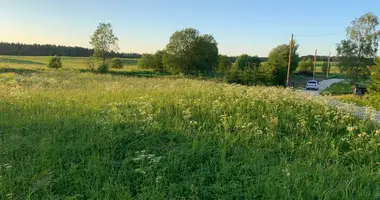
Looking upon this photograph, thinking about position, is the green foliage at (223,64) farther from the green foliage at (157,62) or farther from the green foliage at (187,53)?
the green foliage at (157,62)

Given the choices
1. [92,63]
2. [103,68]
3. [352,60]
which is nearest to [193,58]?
[103,68]

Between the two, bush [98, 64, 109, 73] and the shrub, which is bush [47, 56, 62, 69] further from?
bush [98, 64, 109, 73]

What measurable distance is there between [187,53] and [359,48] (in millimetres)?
30173

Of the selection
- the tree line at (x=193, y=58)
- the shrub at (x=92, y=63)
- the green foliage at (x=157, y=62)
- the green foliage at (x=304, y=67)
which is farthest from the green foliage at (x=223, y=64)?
the shrub at (x=92, y=63)

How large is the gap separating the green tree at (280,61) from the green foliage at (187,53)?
46.1 feet

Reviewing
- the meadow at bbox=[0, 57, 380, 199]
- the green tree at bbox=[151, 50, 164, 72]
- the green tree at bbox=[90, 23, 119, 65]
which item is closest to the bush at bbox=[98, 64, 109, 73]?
the green tree at bbox=[90, 23, 119, 65]

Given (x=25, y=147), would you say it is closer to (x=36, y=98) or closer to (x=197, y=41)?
(x=36, y=98)

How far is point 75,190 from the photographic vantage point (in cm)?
294

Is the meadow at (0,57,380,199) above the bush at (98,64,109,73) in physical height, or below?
below

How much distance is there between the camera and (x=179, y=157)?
3.63 metres

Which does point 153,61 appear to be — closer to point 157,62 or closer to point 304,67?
point 157,62

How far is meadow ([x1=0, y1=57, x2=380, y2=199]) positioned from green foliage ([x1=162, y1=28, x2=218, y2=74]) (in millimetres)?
43806

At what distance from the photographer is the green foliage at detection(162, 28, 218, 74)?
162 feet

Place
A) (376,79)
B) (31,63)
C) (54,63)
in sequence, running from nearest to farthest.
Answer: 1. (376,79)
2. (54,63)
3. (31,63)
